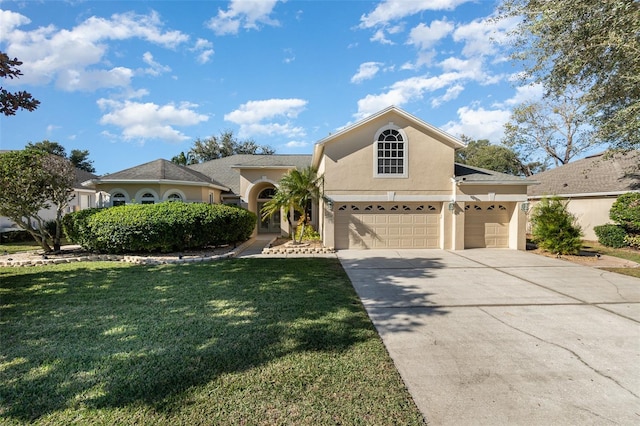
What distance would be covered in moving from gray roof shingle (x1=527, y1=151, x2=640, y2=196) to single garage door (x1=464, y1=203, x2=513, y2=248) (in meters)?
4.07

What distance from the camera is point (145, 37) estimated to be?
1117cm

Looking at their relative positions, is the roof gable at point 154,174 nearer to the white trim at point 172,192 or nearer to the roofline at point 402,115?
the white trim at point 172,192

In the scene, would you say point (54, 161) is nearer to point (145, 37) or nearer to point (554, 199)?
point (145, 37)

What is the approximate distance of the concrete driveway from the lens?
311cm

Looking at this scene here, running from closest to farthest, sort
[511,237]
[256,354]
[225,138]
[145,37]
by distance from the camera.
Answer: [256,354]
[145,37]
[511,237]
[225,138]

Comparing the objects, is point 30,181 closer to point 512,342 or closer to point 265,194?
point 265,194

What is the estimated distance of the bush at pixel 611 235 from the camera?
14203 mm

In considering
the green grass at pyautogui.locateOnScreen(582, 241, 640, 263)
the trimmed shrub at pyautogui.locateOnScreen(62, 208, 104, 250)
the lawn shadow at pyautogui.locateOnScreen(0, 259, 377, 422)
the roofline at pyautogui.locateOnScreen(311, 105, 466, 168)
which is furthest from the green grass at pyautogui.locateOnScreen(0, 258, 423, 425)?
the green grass at pyautogui.locateOnScreen(582, 241, 640, 263)

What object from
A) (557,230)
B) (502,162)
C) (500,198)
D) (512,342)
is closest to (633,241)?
(557,230)

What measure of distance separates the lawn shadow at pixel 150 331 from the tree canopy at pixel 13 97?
3732mm

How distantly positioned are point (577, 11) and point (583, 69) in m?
2.52

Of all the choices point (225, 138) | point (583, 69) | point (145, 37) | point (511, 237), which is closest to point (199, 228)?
point (145, 37)

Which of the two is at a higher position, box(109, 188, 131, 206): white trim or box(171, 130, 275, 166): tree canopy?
box(171, 130, 275, 166): tree canopy

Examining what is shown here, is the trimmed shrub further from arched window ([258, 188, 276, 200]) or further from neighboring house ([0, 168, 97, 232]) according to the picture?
arched window ([258, 188, 276, 200])
